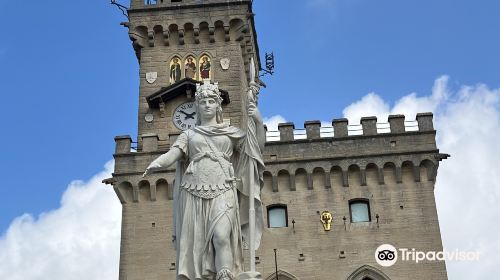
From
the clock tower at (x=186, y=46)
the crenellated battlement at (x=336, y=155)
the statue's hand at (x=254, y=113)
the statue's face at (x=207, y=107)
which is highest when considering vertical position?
the clock tower at (x=186, y=46)

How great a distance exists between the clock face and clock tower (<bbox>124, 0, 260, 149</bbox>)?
2.8 inches

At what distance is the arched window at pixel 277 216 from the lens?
1241 inches

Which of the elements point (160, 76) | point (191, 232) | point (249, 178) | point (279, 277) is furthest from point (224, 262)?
point (160, 76)

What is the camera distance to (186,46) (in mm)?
35875

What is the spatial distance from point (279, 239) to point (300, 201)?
5.94 feet

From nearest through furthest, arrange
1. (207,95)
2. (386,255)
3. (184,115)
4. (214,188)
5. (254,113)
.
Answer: (214,188) < (254,113) < (207,95) < (386,255) < (184,115)

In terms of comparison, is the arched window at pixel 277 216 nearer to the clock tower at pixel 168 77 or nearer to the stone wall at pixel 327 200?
the stone wall at pixel 327 200

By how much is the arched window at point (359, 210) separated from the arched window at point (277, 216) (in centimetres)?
259

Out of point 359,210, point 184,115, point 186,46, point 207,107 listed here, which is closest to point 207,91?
point 207,107

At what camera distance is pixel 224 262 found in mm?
9148

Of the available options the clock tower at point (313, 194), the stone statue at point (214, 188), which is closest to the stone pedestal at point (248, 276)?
the stone statue at point (214, 188)

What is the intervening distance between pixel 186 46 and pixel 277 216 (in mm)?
9137

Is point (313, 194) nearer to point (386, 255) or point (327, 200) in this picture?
point (327, 200)

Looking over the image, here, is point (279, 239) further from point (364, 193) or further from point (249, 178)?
point (249, 178)
